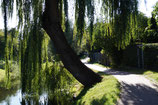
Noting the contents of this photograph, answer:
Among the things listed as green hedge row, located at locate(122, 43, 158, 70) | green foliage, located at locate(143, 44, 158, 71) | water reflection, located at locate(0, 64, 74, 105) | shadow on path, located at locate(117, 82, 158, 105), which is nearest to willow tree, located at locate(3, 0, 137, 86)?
water reflection, located at locate(0, 64, 74, 105)

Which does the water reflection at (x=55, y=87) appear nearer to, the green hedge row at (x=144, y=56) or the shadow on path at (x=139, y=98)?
the shadow on path at (x=139, y=98)

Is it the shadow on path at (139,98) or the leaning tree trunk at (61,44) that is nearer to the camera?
the shadow on path at (139,98)

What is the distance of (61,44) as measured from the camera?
6102mm

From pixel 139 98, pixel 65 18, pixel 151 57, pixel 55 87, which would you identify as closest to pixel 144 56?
pixel 151 57

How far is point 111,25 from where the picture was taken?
5527mm

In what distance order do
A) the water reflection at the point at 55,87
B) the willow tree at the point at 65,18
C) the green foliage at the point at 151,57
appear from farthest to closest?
the green foliage at the point at 151,57
the water reflection at the point at 55,87
the willow tree at the point at 65,18

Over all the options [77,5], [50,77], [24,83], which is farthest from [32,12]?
[50,77]

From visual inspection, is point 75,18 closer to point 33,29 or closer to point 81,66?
point 33,29

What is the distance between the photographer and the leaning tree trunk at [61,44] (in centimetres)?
568

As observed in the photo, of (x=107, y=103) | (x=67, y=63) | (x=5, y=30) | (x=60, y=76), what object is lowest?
(x=107, y=103)

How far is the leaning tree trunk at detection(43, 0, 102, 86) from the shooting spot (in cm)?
568

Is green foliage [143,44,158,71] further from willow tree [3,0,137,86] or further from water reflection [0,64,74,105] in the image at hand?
water reflection [0,64,74,105]

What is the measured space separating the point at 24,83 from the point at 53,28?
229 centimetres

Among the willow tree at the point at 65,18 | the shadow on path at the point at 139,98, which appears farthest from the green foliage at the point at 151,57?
the shadow on path at the point at 139,98
